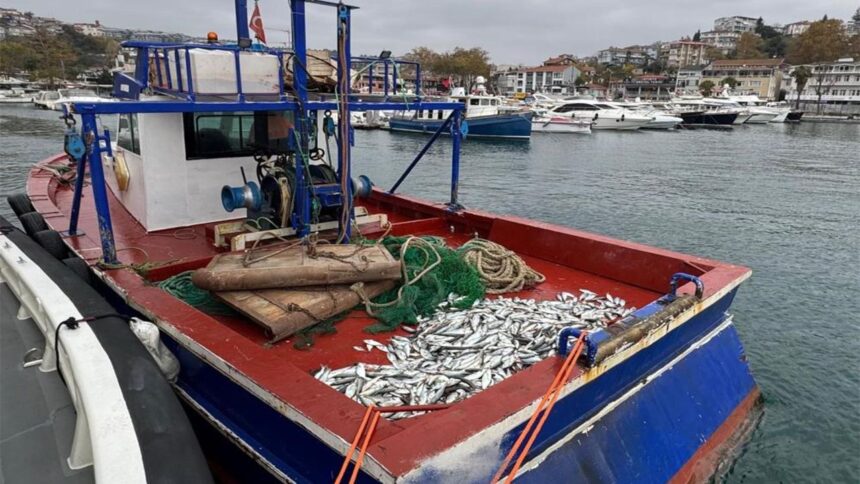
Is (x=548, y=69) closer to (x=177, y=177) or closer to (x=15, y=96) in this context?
(x=15, y=96)

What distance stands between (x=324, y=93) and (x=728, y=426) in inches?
209

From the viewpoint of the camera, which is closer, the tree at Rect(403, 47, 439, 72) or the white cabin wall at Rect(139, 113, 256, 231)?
the white cabin wall at Rect(139, 113, 256, 231)

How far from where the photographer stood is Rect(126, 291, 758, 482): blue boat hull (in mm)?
2918

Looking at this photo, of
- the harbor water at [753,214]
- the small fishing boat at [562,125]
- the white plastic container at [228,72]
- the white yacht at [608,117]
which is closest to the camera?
the white plastic container at [228,72]

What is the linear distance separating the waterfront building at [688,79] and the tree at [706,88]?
652 centimetres

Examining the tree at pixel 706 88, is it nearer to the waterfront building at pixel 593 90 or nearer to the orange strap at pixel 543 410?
the waterfront building at pixel 593 90

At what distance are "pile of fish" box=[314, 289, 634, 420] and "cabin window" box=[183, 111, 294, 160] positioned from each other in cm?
347

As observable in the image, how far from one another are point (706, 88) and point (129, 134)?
113 meters

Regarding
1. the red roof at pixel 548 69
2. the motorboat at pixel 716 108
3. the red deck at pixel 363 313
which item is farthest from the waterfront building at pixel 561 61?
the red deck at pixel 363 313

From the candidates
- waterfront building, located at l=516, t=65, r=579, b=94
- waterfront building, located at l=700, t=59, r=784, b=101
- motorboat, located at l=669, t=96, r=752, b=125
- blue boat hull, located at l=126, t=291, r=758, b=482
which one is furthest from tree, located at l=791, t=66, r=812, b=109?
blue boat hull, located at l=126, t=291, r=758, b=482

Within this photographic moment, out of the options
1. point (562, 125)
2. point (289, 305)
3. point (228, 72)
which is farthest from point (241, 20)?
point (562, 125)

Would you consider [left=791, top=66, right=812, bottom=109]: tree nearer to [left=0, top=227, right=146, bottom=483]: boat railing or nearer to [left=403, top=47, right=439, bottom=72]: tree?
[left=403, top=47, right=439, bottom=72]: tree

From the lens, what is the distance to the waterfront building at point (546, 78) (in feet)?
420

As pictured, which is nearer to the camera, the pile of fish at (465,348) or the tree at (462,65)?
the pile of fish at (465,348)
